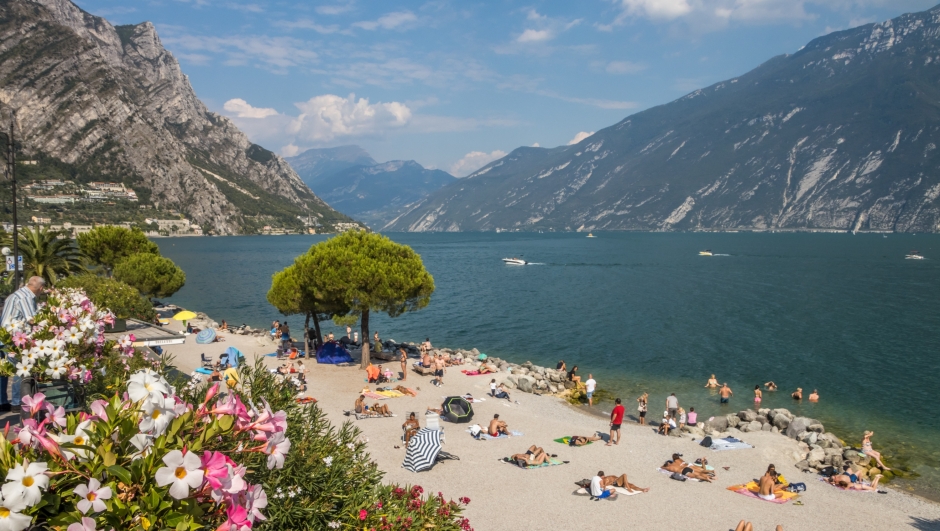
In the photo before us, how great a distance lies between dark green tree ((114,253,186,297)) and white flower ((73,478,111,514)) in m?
48.2

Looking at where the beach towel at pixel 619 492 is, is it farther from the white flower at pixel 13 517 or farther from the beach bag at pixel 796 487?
the white flower at pixel 13 517

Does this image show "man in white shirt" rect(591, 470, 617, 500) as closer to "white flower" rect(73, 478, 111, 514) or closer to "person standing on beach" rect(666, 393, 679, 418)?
"person standing on beach" rect(666, 393, 679, 418)

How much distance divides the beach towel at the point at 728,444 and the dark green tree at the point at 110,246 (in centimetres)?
4814

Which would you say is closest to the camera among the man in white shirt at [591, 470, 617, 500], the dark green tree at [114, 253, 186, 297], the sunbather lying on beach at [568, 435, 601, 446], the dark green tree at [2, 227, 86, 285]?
the man in white shirt at [591, 470, 617, 500]

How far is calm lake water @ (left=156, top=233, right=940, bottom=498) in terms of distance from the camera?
2947 centimetres

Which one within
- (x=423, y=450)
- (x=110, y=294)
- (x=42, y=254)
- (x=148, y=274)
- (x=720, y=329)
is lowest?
(x=720, y=329)

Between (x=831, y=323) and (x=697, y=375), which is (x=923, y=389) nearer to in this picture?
(x=697, y=375)

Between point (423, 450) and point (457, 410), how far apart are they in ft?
17.6

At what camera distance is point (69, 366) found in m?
6.46

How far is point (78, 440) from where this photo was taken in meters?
3.08

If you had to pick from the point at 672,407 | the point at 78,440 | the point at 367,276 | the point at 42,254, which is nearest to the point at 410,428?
the point at 367,276

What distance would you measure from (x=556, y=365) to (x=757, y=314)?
30162 millimetres

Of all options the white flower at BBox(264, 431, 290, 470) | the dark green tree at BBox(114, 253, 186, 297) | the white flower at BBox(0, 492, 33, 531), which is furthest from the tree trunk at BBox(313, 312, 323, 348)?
the white flower at BBox(0, 492, 33, 531)

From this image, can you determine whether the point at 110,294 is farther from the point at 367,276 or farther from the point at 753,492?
the point at 753,492
